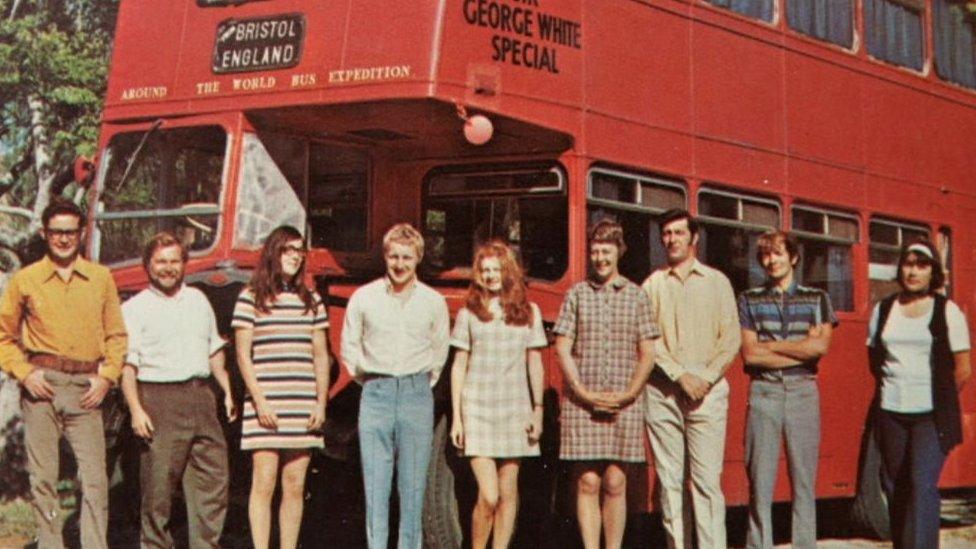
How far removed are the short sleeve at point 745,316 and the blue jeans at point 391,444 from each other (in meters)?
1.96

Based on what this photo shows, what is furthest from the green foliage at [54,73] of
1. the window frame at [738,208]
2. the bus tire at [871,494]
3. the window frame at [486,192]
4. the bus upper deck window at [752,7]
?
the bus tire at [871,494]

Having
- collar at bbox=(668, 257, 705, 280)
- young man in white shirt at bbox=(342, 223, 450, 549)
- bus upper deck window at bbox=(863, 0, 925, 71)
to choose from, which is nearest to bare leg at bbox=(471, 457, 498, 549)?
young man in white shirt at bbox=(342, 223, 450, 549)

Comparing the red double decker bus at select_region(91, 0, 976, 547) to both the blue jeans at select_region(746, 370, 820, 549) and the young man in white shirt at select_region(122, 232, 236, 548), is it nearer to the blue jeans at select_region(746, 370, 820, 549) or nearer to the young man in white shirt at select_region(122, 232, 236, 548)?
the young man in white shirt at select_region(122, 232, 236, 548)

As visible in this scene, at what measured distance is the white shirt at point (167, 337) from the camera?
28.8 feet

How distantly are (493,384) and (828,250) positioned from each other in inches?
185

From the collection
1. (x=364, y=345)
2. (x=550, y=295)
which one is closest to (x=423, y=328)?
(x=364, y=345)

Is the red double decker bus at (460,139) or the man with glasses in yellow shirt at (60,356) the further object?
the red double decker bus at (460,139)

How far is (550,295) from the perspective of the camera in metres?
10.0

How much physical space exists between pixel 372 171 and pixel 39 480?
332cm

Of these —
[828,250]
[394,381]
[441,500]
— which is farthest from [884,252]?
[394,381]

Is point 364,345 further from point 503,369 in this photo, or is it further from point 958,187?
point 958,187

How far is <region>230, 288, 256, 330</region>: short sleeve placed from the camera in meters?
8.69

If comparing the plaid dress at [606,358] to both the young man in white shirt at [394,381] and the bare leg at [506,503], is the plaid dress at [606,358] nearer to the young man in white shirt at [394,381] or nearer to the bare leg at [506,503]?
the bare leg at [506,503]

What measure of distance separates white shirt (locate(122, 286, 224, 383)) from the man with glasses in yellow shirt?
110 mm
